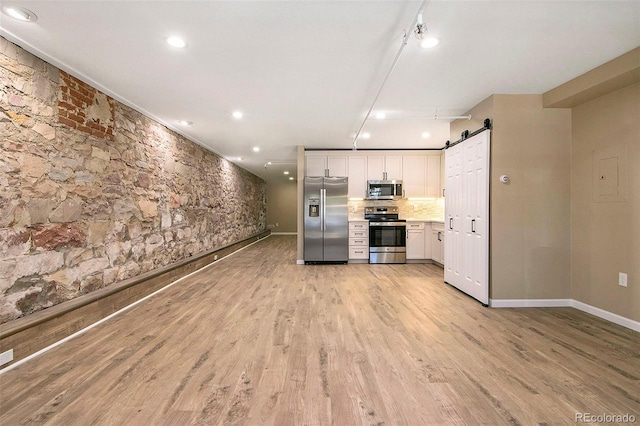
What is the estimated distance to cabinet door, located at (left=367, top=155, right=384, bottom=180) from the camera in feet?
22.1

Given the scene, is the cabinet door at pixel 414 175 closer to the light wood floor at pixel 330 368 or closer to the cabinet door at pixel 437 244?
the cabinet door at pixel 437 244

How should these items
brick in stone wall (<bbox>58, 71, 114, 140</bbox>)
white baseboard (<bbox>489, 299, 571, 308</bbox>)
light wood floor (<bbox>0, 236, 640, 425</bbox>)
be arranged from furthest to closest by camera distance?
white baseboard (<bbox>489, 299, 571, 308</bbox>) < brick in stone wall (<bbox>58, 71, 114, 140</bbox>) < light wood floor (<bbox>0, 236, 640, 425</bbox>)

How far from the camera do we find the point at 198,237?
5.86 meters

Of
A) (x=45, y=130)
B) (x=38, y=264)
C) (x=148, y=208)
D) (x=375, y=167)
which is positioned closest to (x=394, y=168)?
(x=375, y=167)

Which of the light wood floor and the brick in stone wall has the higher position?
the brick in stone wall

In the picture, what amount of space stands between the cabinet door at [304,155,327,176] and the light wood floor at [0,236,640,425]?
12.0ft

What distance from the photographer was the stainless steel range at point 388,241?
6.46 meters

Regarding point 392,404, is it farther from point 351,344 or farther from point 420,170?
point 420,170

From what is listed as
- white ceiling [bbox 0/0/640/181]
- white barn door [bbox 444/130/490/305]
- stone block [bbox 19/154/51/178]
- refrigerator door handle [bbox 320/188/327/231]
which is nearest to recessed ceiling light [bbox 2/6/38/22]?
white ceiling [bbox 0/0/640/181]

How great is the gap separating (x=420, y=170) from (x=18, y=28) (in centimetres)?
640

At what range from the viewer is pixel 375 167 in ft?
22.2

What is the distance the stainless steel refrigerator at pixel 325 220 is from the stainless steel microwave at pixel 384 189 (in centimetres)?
65

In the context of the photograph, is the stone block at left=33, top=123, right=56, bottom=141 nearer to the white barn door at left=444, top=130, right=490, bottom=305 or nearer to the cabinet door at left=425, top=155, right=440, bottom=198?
the white barn door at left=444, top=130, right=490, bottom=305

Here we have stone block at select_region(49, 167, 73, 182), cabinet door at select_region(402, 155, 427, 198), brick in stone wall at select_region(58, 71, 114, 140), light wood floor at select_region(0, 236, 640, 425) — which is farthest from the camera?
cabinet door at select_region(402, 155, 427, 198)
